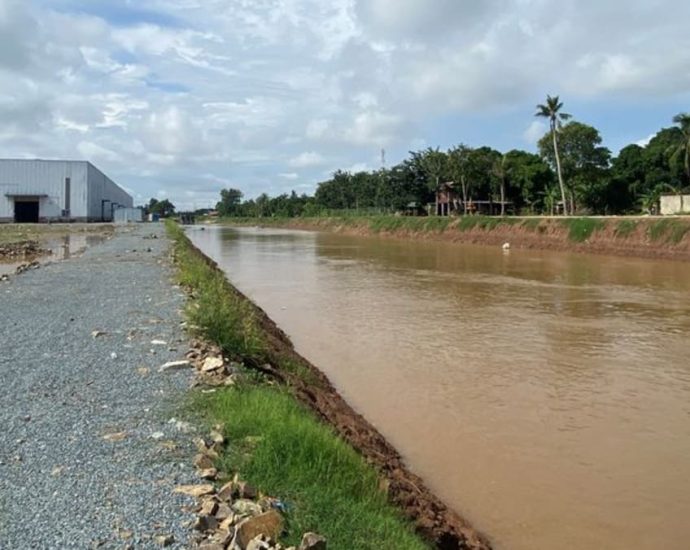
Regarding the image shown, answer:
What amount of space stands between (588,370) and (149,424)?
8.11 meters

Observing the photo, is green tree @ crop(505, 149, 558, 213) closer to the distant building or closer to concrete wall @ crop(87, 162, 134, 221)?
the distant building

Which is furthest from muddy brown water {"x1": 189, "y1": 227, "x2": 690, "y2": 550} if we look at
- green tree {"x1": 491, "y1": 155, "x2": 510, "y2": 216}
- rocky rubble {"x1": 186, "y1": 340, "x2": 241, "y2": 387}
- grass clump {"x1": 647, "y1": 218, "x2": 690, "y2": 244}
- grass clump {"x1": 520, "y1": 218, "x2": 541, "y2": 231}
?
green tree {"x1": 491, "y1": 155, "x2": 510, "y2": 216}

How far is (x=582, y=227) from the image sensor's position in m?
44.1

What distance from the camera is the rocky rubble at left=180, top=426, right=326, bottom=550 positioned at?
12.2 feet

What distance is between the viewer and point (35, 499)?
429 cm

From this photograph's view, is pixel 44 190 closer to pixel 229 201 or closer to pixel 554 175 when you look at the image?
pixel 554 175

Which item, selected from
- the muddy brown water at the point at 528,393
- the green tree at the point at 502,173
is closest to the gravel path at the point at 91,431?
the muddy brown water at the point at 528,393

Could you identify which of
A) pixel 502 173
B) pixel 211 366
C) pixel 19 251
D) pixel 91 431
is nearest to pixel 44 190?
pixel 19 251

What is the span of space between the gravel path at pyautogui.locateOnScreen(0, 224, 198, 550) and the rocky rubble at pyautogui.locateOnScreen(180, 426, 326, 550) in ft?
0.38

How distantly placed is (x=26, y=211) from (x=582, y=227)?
6007 cm

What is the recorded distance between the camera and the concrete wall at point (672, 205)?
51750 millimetres

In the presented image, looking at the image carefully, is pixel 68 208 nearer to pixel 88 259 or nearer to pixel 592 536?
pixel 88 259

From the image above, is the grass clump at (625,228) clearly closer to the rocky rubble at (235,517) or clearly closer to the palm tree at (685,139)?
the palm tree at (685,139)

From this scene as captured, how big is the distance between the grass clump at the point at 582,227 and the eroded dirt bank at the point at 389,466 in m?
37.2
